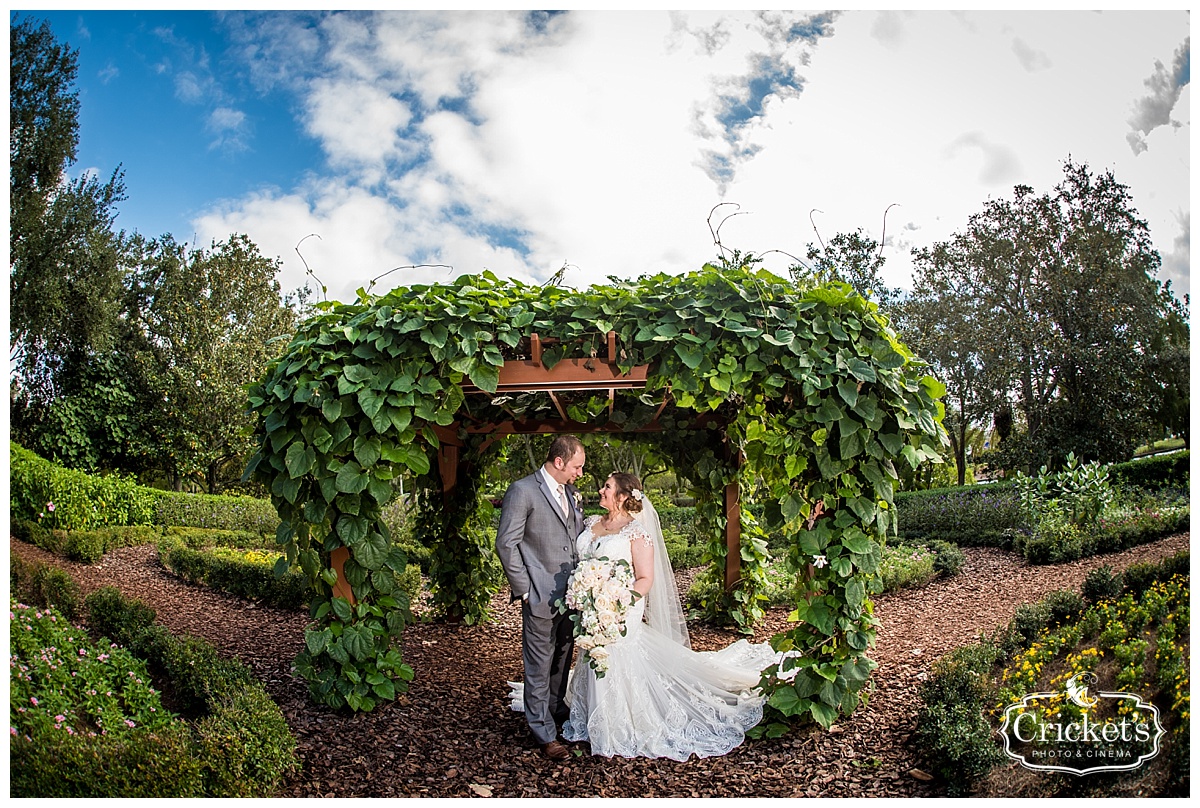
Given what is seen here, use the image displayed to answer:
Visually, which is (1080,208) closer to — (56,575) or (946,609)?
(946,609)

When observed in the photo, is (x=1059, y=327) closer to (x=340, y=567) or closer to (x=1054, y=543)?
(x=1054, y=543)

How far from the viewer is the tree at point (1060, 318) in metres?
17.5

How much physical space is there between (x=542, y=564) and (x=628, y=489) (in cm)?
71

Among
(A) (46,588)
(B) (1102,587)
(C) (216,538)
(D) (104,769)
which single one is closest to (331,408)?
(D) (104,769)

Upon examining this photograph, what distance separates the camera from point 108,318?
610 inches

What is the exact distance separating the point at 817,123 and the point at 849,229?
10689mm

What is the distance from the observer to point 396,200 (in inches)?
603

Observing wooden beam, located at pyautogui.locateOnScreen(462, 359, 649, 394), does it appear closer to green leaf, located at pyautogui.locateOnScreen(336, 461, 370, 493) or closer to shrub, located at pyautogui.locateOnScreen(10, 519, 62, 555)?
green leaf, located at pyautogui.locateOnScreen(336, 461, 370, 493)

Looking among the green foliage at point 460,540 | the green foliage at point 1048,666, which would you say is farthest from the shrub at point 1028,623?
the green foliage at point 460,540

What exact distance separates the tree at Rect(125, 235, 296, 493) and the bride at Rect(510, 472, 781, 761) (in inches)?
515

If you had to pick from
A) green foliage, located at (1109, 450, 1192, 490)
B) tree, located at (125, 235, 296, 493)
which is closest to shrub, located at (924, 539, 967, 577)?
green foliage, located at (1109, 450, 1192, 490)

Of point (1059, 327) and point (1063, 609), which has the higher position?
point (1059, 327)

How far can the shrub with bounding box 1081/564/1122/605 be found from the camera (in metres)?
6.12
